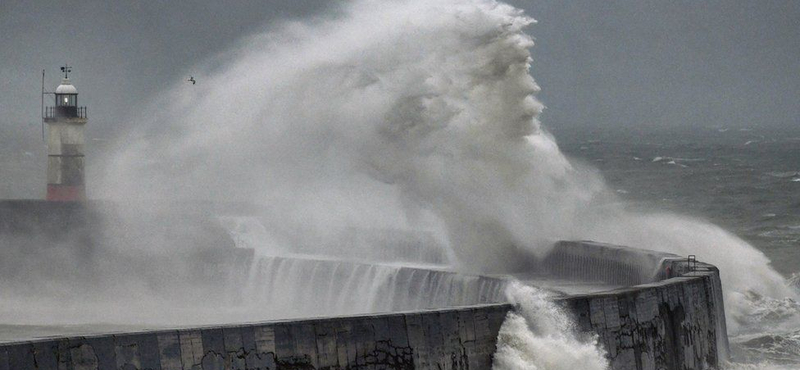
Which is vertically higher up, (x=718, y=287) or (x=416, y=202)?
(x=416, y=202)

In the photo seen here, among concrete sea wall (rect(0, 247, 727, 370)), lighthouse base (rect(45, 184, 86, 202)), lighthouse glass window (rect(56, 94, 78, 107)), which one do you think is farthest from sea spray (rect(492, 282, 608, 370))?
lighthouse glass window (rect(56, 94, 78, 107))

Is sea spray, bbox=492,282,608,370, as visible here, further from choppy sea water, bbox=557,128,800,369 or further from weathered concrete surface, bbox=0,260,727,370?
choppy sea water, bbox=557,128,800,369

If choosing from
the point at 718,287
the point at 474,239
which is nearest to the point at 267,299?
the point at 474,239

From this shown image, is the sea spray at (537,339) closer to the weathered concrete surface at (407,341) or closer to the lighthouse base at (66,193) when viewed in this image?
the weathered concrete surface at (407,341)

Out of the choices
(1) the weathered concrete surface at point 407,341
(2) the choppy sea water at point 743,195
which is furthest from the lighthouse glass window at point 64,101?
(1) the weathered concrete surface at point 407,341

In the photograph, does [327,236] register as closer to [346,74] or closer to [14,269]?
[346,74]
